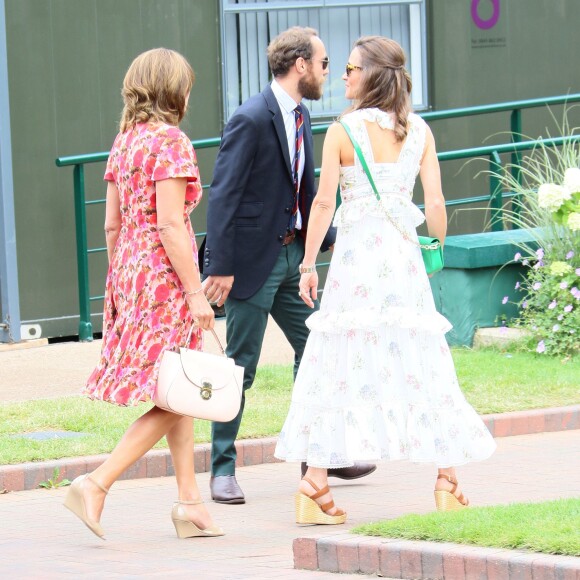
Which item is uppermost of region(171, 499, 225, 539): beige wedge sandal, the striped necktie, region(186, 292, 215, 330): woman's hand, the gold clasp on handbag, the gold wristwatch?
the striped necktie

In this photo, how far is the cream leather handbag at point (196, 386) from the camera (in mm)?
6043

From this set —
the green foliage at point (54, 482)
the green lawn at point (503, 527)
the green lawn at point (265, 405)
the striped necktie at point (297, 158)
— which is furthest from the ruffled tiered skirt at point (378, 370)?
the green lawn at point (265, 405)

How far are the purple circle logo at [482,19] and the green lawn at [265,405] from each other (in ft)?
13.0

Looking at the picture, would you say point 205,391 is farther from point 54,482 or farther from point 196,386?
point 54,482

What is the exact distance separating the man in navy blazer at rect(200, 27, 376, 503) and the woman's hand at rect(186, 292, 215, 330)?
2.49ft

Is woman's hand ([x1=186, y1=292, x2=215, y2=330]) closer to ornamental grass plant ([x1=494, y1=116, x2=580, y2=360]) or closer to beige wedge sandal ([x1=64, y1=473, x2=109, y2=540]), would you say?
beige wedge sandal ([x1=64, y1=473, x2=109, y2=540])

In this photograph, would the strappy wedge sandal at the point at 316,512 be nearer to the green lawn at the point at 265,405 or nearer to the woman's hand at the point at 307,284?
the woman's hand at the point at 307,284

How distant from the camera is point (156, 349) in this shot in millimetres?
6250

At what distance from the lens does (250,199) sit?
7090 millimetres

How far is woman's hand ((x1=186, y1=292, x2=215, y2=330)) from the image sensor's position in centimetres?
619

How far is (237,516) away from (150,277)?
1302 millimetres

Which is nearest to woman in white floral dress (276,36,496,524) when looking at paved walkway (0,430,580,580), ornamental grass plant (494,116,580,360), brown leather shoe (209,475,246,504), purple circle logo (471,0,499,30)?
paved walkway (0,430,580,580)

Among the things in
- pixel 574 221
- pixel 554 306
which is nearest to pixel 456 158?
pixel 574 221

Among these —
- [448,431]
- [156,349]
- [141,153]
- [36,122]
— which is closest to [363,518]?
[448,431]
